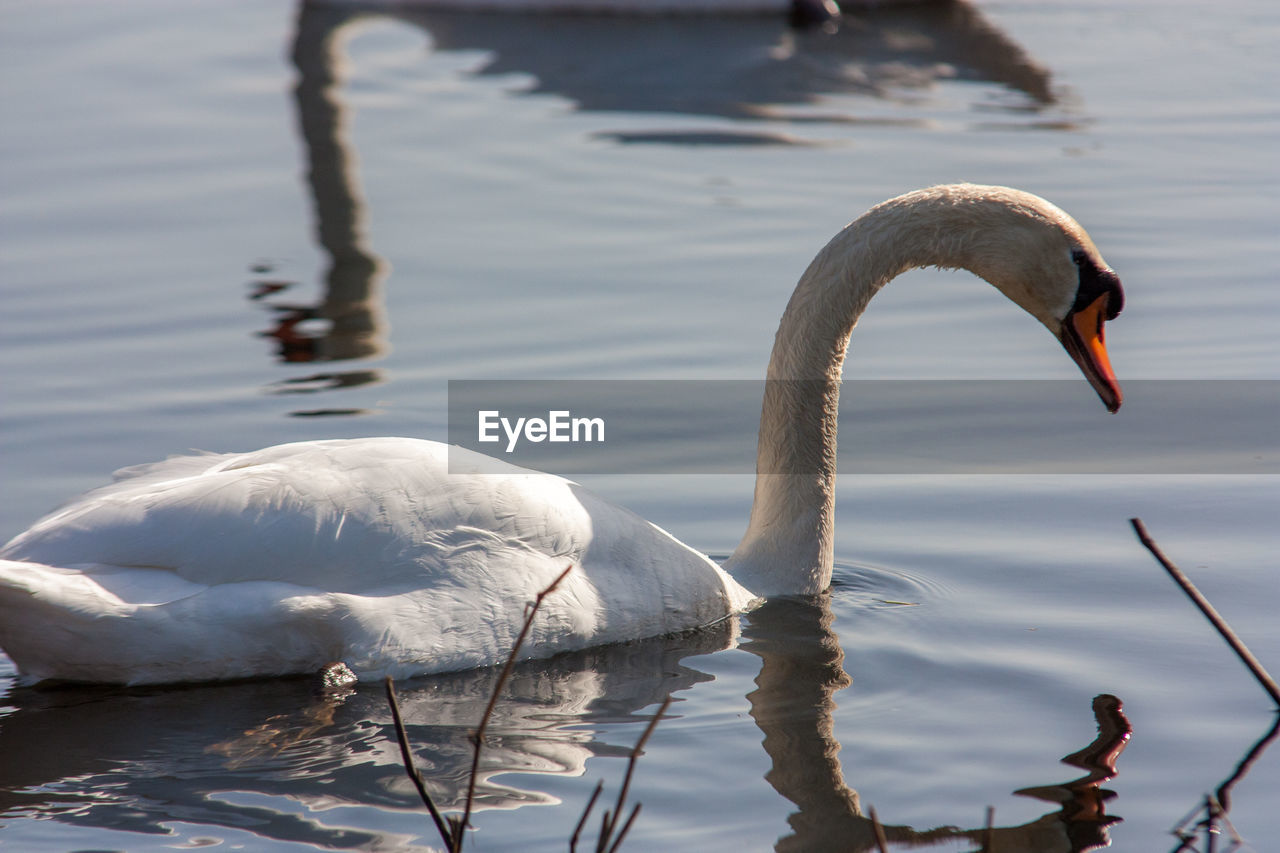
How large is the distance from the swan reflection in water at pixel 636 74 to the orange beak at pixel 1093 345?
13.6 ft

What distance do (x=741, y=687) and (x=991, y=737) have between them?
0.82 meters

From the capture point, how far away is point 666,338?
8.89 m

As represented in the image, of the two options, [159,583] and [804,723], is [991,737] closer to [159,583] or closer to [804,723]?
[804,723]

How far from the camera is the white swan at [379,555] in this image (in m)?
5.05

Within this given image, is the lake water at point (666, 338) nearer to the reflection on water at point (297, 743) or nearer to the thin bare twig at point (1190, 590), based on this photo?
the reflection on water at point (297, 743)

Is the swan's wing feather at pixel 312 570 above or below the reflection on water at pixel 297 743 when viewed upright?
above

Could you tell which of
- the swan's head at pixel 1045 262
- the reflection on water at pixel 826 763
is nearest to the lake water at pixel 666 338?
the reflection on water at pixel 826 763

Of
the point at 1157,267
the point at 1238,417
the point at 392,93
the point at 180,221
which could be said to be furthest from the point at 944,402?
the point at 392,93

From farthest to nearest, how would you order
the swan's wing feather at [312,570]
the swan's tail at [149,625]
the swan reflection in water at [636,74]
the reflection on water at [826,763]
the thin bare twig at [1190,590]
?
1. the swan reflection in water at [636,74]
2. the swan's wing feather at [312,570]
3. the swan's tail at [149,625]
4. the reflection on water at [826,763]
5. the thin bare twig at [1190,590]

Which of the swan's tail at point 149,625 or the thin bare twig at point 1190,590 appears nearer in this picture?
the thin bare twig at point 1190,590

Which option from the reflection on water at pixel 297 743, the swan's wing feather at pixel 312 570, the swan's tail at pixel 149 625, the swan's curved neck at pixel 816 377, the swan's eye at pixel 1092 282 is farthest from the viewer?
the swan's curved neck at pixel 816 377

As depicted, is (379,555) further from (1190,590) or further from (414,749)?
(1190,590)

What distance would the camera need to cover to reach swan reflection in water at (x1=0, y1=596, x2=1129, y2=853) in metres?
4.50

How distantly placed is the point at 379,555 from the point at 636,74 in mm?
10585
